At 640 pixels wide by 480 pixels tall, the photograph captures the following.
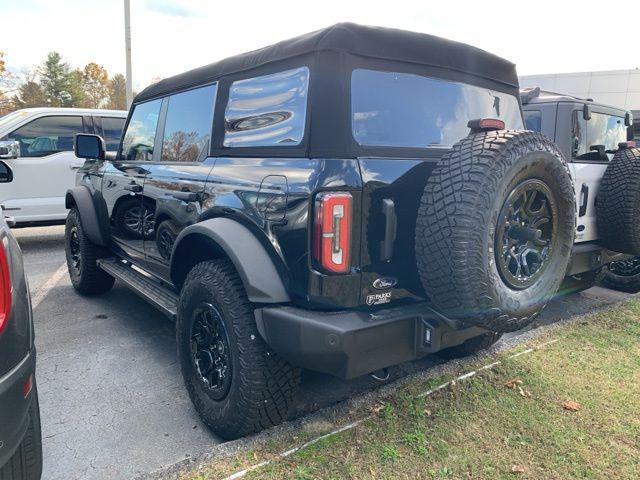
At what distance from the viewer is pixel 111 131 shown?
25.0 feet

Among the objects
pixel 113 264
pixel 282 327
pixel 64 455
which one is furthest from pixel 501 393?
pixel 113 264

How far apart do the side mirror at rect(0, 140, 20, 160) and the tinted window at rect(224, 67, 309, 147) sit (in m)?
4.46

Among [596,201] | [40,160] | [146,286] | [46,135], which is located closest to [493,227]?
[596,201]

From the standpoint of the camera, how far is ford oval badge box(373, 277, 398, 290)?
2.26 meters

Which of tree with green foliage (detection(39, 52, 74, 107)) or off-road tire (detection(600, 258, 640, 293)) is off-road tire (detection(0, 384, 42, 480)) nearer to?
off-road tire (detection(600, 258, 640, 293))

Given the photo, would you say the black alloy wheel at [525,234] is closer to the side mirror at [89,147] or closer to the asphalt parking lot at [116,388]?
the asphalt parking lot at [116,388]

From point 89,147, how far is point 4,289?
10.2ft

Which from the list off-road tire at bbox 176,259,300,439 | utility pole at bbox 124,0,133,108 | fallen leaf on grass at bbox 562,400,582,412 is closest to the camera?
off-road tire at bbox 176,259,300,439

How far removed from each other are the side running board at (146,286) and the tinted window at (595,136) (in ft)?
12.9

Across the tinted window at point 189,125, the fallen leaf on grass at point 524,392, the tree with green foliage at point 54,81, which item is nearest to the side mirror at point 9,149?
the tinted window at point 189,125

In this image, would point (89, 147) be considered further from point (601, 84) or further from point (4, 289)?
→ point (601, 84)

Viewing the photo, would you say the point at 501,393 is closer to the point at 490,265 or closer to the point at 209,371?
the point at 490,265

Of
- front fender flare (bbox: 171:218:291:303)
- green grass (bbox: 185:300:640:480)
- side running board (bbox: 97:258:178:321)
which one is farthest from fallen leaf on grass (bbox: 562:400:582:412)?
side running board (bbox: 97:258:178:321)

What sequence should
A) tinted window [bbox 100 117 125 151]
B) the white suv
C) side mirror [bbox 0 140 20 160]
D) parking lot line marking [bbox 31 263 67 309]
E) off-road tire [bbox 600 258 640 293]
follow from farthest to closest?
tinted window [bbox 100 117 125 151], the white suv, side mirror [bbox 0 140 20 160], off-road tire [bbox 600 258 640 293], parking lot line marking [bbox 31 263 67 309]
